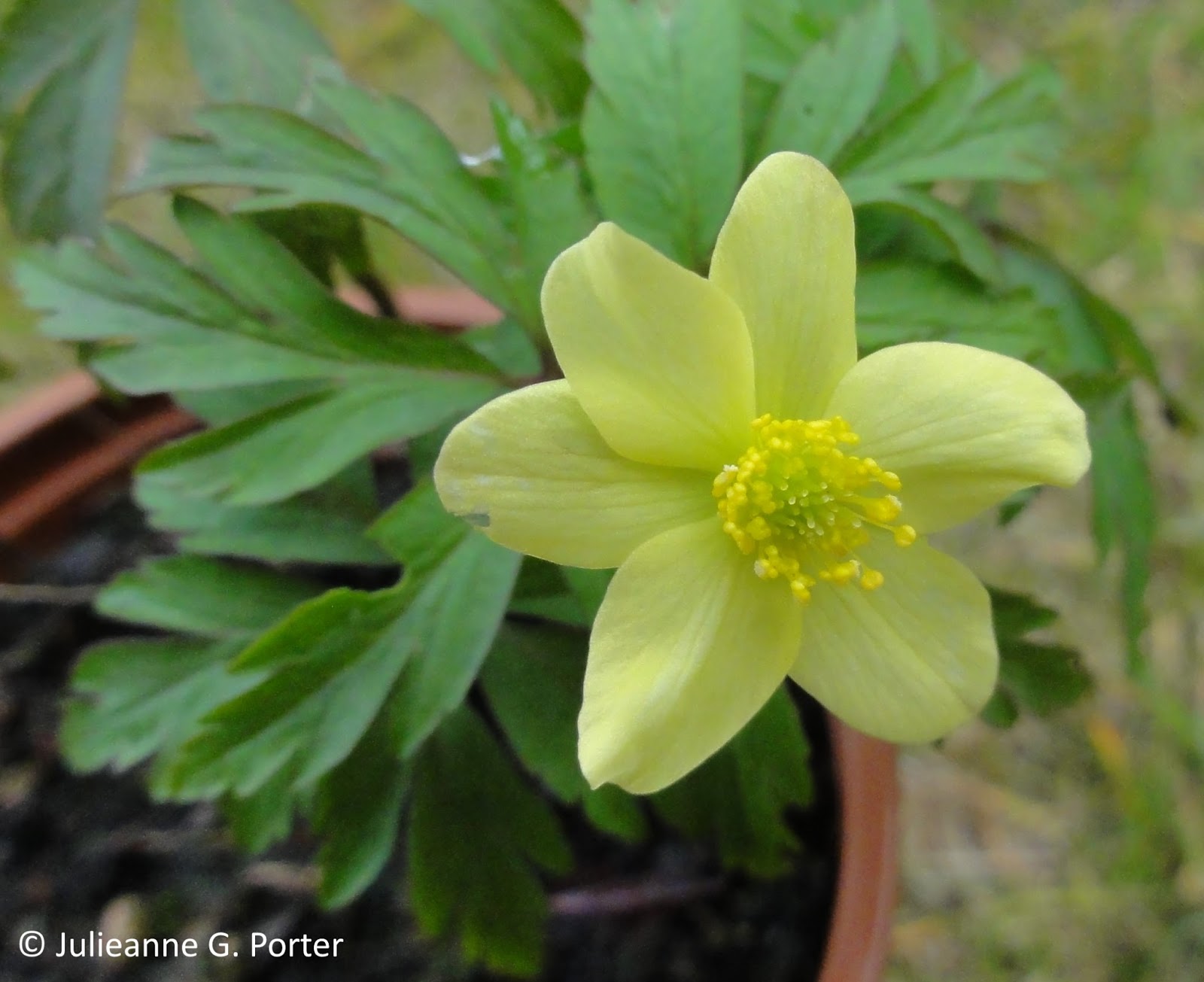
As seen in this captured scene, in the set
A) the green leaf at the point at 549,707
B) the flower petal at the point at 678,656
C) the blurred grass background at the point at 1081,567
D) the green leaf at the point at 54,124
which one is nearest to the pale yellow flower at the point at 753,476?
the flower petal at the point at 678,656

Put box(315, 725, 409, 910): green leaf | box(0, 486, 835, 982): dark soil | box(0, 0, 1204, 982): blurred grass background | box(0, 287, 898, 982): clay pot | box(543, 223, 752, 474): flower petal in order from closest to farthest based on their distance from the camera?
Answer: box(543, 223, 752, 474): flower petal < box(315, 725, 409, 910): green leaf < box(0, 486, 835, 982): dark soil < box(0, 287, 898, 982): clay pot < box(0, 0, 1204, 982): blurred grass background

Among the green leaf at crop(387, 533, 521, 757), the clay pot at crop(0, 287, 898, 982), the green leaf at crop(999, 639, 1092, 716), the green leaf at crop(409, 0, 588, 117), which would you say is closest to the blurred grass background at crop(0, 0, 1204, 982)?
the clay pot at crop(0, 287, 898, 982)

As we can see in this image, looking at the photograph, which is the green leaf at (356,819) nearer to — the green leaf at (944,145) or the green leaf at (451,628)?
the green leaf at (451,628)

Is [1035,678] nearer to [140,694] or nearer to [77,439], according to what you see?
[140,694]

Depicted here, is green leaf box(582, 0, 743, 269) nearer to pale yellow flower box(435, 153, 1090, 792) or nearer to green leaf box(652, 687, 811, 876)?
pale yellow flower box(435, 153, 1090, 792)

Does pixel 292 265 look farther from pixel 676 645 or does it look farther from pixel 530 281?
pixel 676 645

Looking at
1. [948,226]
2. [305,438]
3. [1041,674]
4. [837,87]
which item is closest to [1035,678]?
[1041,674]

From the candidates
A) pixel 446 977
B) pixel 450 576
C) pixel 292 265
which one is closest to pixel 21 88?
pixel 292 265
